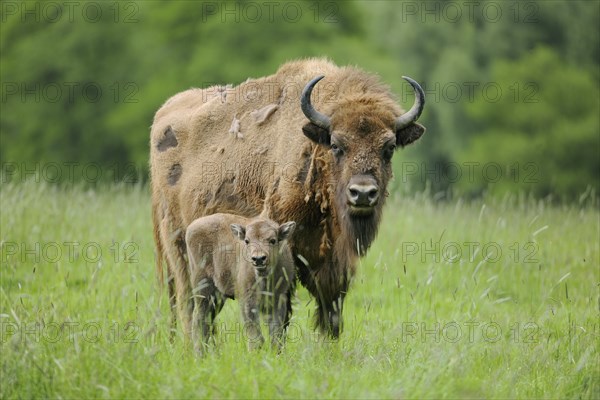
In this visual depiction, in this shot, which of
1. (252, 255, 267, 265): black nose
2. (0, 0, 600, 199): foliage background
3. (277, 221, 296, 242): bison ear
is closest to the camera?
(252, 255, 267, 265): black nose

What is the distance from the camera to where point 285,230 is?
6.49 meters

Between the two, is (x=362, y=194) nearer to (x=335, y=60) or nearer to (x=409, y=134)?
(x=409, y=134)

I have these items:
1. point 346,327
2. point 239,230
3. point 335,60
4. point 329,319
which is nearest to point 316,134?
point 239,230

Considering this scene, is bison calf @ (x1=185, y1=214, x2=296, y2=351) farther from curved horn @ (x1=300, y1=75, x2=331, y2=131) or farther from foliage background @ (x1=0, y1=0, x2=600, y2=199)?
foliage background @ (x1=0, y1=0, x2=600, y2=199)

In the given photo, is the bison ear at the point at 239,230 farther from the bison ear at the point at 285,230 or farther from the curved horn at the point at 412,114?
the curved horn at the point at 412,114

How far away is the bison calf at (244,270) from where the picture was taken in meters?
6.32

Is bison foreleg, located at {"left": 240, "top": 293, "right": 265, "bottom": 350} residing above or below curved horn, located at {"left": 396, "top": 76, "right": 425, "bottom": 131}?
below

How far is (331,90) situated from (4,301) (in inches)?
140

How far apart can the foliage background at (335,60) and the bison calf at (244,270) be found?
16995mm

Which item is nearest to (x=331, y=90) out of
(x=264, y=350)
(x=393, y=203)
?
(x=264, y=350)

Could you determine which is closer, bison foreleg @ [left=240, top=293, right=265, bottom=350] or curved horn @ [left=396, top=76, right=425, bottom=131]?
bison foreleg @ [left=240, top=293, right=265, bottom=350]

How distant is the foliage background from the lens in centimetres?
2634

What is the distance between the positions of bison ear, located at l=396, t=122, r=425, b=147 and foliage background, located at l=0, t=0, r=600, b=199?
17327 mm

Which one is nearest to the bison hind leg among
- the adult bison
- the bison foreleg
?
the adult bison
